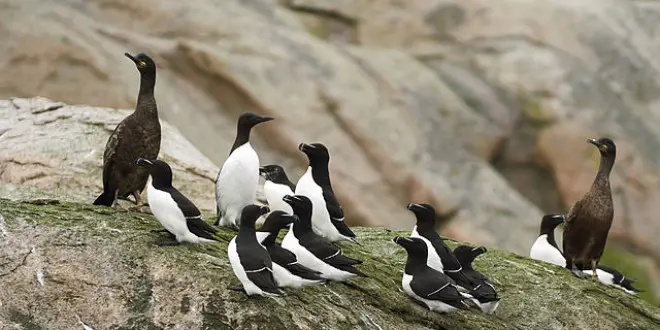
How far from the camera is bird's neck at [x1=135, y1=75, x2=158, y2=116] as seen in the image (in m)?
11.4

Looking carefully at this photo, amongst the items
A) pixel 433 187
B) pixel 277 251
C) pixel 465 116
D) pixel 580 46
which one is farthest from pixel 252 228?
pixel 580 46

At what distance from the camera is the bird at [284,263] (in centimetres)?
946

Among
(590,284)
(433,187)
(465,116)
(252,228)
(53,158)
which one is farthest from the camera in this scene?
(465,116)

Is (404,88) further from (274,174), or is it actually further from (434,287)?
(434,287)

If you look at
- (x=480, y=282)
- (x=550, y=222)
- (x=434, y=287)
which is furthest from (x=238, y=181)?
(x=550, y=222)

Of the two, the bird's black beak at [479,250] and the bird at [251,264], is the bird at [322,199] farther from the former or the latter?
the bird at [251,264]

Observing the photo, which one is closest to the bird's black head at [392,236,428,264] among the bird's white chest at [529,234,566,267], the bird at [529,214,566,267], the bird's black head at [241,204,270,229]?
the bird's black head at [241,204,270,229]

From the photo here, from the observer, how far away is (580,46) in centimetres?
2608

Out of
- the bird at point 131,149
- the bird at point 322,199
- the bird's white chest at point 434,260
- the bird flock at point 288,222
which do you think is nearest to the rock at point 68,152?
the bird at point 131,149

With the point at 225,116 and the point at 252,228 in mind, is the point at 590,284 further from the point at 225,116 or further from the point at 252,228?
the point at 225,116

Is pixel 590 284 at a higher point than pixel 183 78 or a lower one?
higher

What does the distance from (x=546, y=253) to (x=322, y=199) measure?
4.34 metres

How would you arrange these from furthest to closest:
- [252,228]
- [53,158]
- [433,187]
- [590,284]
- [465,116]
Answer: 1. [465,116]
2. [433,187]
3. [53,158]
4. [590,284]
5. [252,228]

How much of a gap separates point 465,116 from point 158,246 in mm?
15698
